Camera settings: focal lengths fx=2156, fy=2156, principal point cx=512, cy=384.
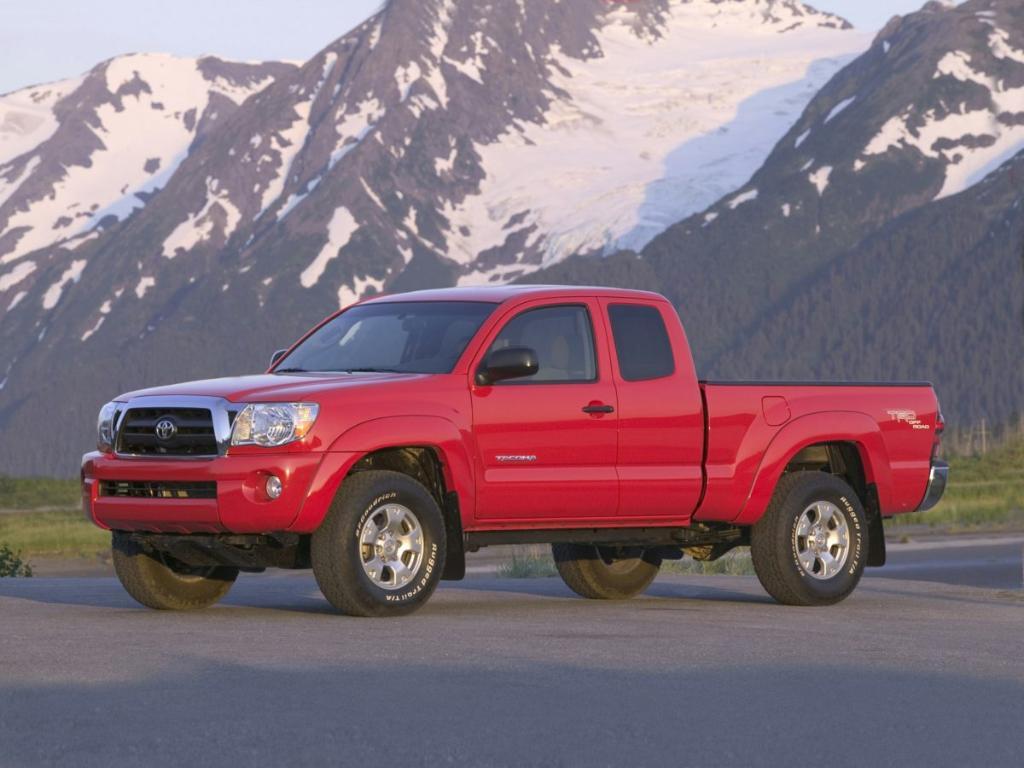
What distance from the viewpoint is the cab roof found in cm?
1437

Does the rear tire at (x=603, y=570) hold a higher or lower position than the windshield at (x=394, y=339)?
lower

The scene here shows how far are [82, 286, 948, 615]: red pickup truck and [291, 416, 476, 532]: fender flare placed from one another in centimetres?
1

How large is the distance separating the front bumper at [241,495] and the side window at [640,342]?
2.36 meters

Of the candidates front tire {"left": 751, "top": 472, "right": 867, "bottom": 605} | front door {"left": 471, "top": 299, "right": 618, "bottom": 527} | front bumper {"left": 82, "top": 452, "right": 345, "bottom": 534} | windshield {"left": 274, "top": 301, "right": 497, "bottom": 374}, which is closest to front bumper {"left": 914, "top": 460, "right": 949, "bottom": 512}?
front tire {"left": 751, "top": 472, "right": 867, "bottom": 605}

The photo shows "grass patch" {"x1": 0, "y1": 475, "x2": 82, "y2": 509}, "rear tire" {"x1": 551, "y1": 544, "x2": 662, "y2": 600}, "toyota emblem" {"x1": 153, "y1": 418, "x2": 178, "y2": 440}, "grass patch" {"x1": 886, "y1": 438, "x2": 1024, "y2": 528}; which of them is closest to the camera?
"toyota emblem" {"x1": 153, "y1": 418, "x2": 178, "y2": 440}

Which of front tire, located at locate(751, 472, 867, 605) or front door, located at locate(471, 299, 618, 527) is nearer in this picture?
front door, located at locate(471, 299, 618, 527)

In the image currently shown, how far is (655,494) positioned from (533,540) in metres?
0.93

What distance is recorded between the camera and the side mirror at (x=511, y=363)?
44.0 ft

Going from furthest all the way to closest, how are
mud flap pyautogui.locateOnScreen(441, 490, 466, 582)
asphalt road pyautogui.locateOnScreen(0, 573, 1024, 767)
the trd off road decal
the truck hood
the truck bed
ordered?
the trd off road decal
the truck bed
mud flap pyautogui.locateOnScreen(441, 490, 466, 582)
the truck hood
asphalt road pyautogui.locateOnScreen(0, 573, 1024, 767)

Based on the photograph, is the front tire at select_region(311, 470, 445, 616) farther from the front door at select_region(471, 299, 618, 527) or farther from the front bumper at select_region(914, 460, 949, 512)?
the front bumper at select_region(914, 460, 949, 512)

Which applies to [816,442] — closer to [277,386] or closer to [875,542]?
[875,542]

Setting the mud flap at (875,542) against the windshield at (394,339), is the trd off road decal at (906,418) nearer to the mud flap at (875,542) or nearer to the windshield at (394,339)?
the mud flap at (875,542)

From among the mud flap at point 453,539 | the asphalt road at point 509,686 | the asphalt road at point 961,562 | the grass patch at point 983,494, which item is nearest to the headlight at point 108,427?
the asphalt road at point 509,686

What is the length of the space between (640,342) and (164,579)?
3558 mm
